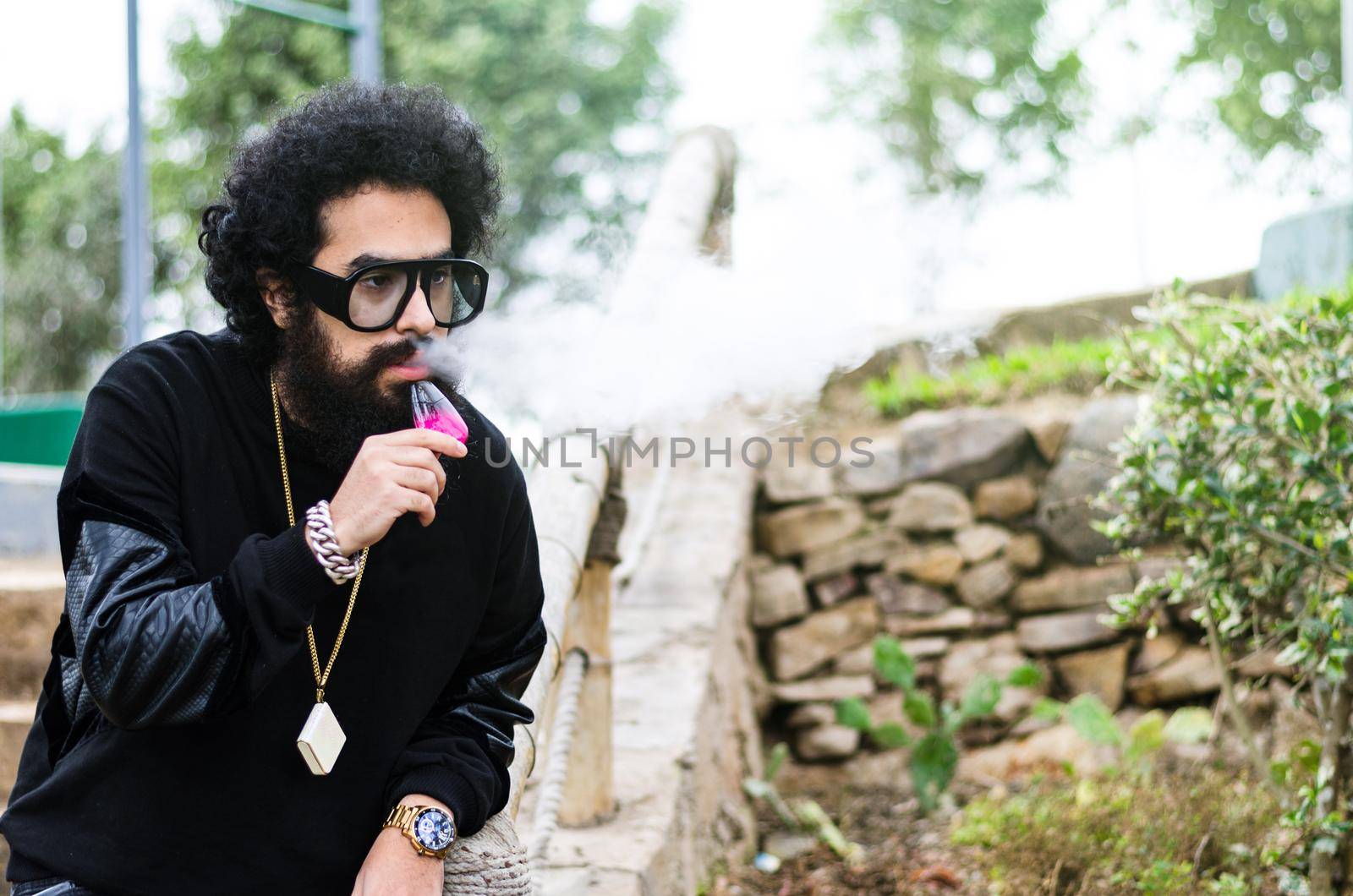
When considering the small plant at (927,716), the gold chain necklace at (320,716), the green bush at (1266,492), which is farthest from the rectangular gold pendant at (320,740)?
the small plant at (927,716)

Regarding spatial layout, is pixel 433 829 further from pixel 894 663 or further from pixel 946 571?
pixel 946 571

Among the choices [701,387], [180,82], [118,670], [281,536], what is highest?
[180,82]

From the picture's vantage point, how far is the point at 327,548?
1.38m

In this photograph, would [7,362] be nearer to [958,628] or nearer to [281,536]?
[958,628]

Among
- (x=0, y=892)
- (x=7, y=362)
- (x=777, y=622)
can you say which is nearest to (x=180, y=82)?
(x=7, y=362)

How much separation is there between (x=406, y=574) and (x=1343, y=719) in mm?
1972

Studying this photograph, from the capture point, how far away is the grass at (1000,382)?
5121 mm

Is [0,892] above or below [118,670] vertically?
below

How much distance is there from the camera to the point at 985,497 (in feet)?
15.8

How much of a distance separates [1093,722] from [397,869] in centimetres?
290

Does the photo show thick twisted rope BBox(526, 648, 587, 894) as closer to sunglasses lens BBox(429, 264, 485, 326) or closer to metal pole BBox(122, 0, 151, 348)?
sunglasses lens BBox(429, 264, 485, 326)

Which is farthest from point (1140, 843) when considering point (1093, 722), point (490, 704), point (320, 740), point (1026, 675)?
point (320, 740)

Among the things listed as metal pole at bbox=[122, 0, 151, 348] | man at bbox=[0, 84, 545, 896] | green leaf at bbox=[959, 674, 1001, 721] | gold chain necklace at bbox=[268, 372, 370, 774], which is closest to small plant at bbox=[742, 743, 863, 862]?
green leaf at bbox=[959, 674, 1001, 721]

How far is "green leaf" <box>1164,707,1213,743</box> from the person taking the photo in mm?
3857
